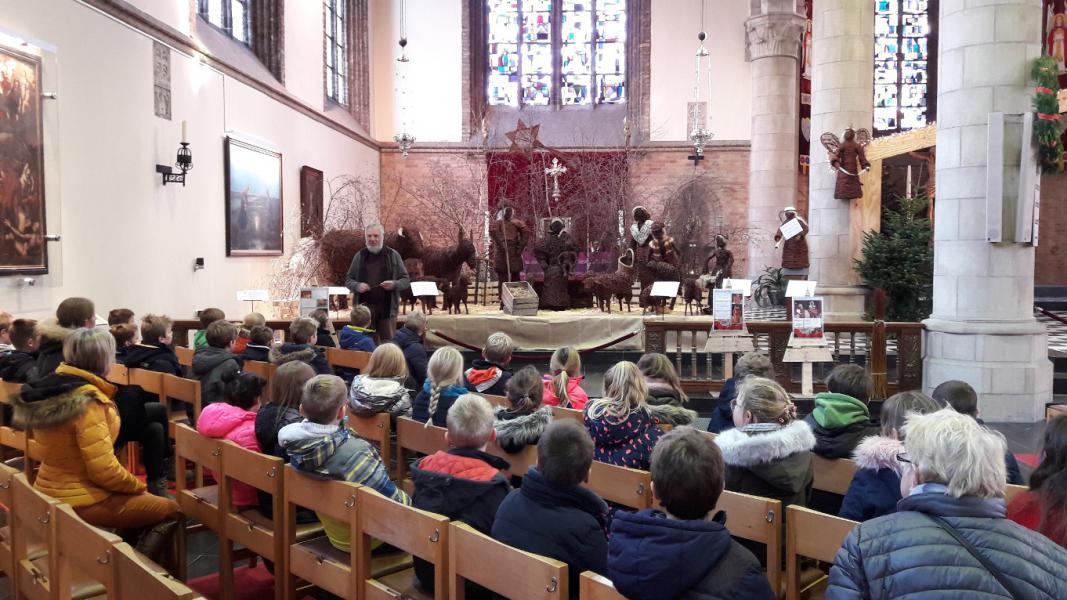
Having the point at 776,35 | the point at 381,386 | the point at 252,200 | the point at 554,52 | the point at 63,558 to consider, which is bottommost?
the point at 63,558

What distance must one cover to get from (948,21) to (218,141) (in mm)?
8957

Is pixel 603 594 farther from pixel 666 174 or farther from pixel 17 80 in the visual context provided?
pixel 666 174

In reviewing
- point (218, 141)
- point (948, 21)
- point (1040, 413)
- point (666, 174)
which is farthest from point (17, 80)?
point (666, 174)

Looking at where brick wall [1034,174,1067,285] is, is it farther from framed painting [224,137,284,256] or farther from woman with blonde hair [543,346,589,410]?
woman with blonde hair [543,346,589,410]

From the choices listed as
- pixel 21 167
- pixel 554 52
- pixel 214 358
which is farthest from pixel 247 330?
pixel 554 52

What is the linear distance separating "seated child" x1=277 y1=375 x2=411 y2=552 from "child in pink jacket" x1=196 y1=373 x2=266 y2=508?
25.7 inches

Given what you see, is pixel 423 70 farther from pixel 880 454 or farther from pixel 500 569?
pixel 500 569

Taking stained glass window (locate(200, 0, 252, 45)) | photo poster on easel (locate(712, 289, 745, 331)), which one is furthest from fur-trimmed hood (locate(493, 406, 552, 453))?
stained glass window (locate(200, 0, 252, 45))

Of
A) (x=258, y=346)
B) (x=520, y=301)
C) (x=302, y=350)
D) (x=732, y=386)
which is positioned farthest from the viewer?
(x=520, y=301)

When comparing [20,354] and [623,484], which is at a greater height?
[20,354]

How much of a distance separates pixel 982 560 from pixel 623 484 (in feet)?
4.95

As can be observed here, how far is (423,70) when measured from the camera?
20.6 m

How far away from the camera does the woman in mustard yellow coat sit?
10.5 feet

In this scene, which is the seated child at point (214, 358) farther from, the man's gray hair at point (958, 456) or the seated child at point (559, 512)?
the man's gray hair at point (958, 456)
